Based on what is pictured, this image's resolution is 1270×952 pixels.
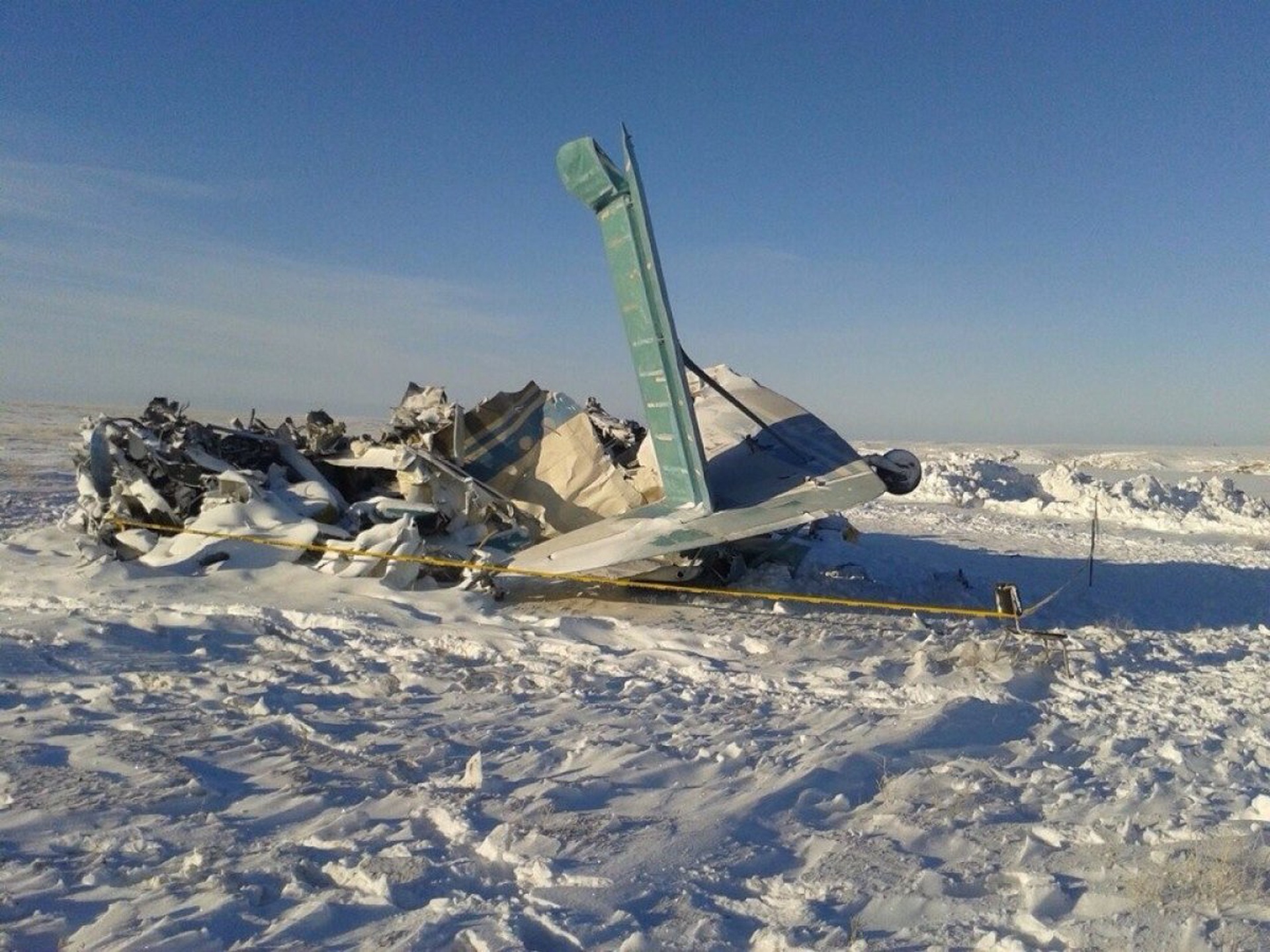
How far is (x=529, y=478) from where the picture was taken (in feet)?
35.2

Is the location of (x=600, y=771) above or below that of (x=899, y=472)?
below

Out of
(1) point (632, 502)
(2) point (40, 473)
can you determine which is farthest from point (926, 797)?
(2) point (40, 473)

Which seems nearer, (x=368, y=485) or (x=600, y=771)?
(x=600, y=771)

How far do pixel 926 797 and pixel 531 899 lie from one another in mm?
2121

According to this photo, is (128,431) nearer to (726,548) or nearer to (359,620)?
(359,620)

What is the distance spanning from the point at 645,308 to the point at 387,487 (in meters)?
4.40

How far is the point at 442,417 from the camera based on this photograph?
11062 mm

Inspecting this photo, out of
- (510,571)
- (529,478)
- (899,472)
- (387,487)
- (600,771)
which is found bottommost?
(600,771)

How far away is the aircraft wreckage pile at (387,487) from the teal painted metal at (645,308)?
3.22 feet

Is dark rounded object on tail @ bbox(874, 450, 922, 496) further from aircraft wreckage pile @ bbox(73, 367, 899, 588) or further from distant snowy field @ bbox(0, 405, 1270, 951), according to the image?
distant snowy field @ bbox(0, 405, 1270, 951)

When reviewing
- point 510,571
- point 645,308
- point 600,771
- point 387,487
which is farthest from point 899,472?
point 387,487

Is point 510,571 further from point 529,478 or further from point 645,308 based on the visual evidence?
point 645,308

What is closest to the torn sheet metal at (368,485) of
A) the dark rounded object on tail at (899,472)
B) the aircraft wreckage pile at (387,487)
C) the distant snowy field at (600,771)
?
the aircraft wreckage pile at (387,487)

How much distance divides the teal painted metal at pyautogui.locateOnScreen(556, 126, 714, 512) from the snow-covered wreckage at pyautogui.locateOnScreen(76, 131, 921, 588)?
2cm
